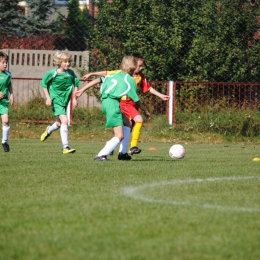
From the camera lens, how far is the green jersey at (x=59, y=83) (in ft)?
39.9

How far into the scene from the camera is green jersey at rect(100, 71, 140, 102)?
30.7ft

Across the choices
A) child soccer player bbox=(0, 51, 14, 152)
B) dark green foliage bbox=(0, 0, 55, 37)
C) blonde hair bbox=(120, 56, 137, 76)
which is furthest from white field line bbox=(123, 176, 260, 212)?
dark green foliage bbox=(0, 0, 55, 37)

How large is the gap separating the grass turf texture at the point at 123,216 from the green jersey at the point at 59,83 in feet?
14.7

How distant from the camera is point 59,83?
12.3 metres

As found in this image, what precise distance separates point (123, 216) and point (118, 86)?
4719mm

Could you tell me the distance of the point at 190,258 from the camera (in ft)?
11.7

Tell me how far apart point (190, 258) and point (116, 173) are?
4.09 m

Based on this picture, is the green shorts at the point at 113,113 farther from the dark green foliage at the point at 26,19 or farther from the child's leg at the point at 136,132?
the dark green foliage at the point at 26,19

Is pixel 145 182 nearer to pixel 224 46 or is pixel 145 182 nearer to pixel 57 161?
pixel 57 161

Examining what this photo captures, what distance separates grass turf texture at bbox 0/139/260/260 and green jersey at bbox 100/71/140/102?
1697 millimetres

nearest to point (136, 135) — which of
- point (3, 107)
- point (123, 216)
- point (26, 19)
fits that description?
point (3, 107)

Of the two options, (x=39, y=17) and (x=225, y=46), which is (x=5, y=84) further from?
(x=39, y=17)

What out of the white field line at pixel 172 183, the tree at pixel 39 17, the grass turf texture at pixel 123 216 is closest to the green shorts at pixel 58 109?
the grass turf texture at pixel 123 216

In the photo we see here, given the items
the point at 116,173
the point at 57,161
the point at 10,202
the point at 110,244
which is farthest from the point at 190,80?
the point at 110,244
